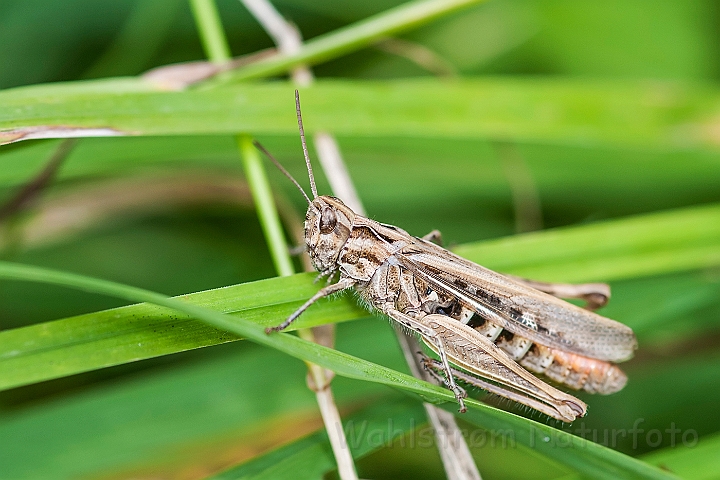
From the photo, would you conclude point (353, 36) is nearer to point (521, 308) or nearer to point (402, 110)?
point (402, 110)

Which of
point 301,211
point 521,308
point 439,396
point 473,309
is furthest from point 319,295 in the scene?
point 301,211

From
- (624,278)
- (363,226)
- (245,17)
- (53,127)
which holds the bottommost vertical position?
(624,278)

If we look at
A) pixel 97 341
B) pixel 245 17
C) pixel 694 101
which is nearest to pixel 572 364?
pixel 97 341

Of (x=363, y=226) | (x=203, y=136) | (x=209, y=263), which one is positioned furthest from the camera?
(x=209, y=263)

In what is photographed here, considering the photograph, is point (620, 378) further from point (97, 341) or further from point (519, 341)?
point (97, 341)

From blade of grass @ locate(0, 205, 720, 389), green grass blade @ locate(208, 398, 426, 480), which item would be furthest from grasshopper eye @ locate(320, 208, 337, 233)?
green grass blade @ locate(208, 398, 426, 480)

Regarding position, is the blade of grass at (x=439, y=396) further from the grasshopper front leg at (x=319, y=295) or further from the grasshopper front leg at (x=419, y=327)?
the grasshopper front leg at (x=419, y=327)

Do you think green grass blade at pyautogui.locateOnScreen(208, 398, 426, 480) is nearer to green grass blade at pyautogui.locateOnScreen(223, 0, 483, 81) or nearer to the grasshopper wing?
the grasshopper wing
